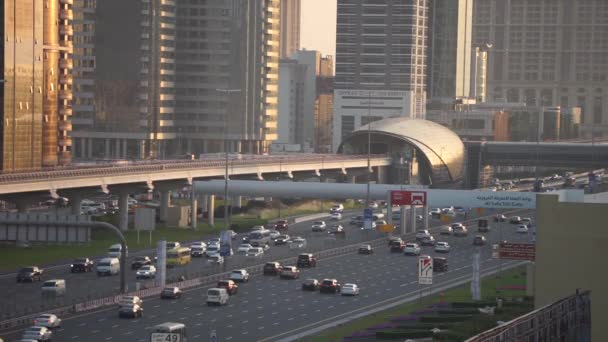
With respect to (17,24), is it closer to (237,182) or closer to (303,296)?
(237,182)

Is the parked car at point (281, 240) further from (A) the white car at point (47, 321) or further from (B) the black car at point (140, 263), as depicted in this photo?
(A) the white car at point (47, 321)

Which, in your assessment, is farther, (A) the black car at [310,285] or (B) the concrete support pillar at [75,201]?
(B) the concrete support pillar at [75,201]

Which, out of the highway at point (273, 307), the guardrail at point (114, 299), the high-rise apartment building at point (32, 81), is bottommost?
the highway at point (273, 307)

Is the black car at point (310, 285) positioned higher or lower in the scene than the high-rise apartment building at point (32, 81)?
lower

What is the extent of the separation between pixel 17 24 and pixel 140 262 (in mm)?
50877

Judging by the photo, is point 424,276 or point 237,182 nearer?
point 424,276

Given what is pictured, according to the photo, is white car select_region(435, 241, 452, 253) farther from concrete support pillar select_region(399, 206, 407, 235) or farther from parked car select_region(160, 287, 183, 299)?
parked car select_region(160, 287, 183, 299)

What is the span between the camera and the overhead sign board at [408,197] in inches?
4218

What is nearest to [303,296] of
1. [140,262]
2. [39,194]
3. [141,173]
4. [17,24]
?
[140,262]

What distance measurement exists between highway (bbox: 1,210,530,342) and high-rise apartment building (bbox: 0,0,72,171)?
45033 millimetres

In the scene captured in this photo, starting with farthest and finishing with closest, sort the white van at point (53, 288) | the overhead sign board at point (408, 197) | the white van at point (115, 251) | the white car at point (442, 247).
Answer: the overhead sign board at point (408, 197)
the white car at point (442, 247)
the white van at point (115, 251)
the white van at point (53, 288)

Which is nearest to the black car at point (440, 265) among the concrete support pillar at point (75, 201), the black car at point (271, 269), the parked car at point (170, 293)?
the black car at point (271, 269)

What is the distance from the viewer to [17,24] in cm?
13662

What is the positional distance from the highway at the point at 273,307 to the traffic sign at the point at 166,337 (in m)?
4.28
